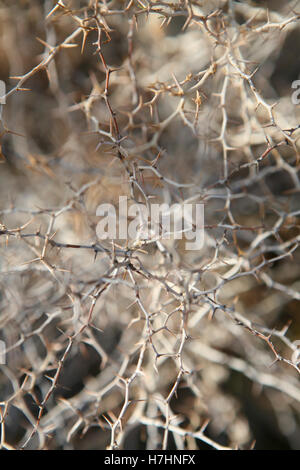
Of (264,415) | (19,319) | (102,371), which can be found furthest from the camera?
(264,415)

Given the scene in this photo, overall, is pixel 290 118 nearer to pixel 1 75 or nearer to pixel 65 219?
pixel 65 219

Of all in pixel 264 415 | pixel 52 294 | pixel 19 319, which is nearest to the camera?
pixel 19 319

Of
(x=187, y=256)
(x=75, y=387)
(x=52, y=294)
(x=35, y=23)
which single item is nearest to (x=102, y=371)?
(x=75, y=387)

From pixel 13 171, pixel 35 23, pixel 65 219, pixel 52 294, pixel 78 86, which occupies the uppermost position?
pixel 35 23

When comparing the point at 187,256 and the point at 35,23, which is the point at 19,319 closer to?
the point at 187,256

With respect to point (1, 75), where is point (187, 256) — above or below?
below

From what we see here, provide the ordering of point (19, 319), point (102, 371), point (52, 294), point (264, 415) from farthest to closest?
point (264, 415)
point (102, 371)
point (52, 294)
point (19, 319)

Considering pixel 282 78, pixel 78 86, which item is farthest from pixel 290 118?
pixel 78 86

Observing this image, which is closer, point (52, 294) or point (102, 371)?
point (52, 294)

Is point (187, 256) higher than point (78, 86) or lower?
lower
